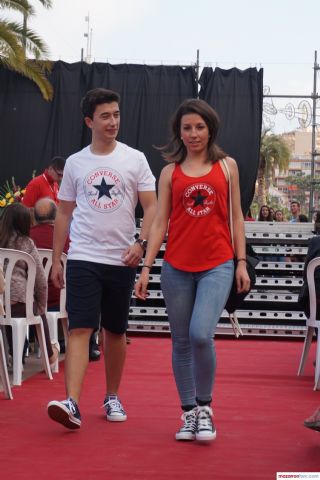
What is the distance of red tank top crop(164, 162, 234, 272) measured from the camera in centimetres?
501

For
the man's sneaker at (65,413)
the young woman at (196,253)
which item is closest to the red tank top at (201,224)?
the young woman at (196,253)

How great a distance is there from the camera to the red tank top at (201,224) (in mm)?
5008

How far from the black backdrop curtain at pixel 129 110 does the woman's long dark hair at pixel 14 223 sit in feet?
36.2

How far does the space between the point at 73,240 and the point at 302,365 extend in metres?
3.66

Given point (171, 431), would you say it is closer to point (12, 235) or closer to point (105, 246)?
point (105, 246)

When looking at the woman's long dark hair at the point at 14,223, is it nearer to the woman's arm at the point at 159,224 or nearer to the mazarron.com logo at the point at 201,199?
the woman's arm at the point at 159,224

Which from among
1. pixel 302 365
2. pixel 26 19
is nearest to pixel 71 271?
pixel 302 365

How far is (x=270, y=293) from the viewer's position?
43.9 ft

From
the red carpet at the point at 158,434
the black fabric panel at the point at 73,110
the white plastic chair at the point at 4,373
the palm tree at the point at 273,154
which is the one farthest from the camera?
the palm tree at the point at 273,154

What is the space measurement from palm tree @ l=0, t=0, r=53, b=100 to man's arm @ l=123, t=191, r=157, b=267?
13.3m

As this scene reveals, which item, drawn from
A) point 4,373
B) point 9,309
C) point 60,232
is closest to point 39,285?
point 9,309

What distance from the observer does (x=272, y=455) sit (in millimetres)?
4719

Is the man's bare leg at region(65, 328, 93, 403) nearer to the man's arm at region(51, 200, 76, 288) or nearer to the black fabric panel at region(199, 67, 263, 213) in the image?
the man's arm at region(51, 200, 76, 288)

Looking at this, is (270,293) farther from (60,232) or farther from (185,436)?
(185,436)
